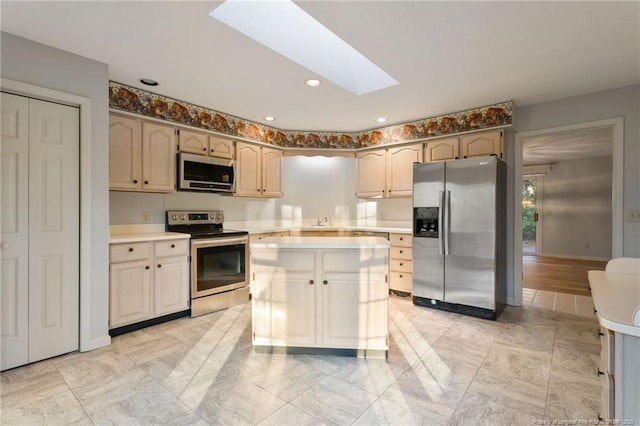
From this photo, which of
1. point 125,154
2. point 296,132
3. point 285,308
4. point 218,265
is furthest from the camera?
point 296,132

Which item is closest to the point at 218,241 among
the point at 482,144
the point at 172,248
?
the point at 172,248

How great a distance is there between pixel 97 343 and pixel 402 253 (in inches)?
134

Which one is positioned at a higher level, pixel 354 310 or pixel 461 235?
pixel 461 235

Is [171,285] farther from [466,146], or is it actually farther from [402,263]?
[466,146]

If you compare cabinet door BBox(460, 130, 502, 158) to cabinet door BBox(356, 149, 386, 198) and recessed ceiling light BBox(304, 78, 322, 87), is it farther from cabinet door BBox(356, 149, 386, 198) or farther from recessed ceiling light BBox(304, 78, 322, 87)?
→ recessed ceiling light BBox(304, 78, 322, 87)

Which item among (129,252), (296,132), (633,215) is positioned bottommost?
(129,252)

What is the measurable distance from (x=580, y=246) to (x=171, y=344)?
8841mm

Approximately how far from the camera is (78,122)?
2.59 meters

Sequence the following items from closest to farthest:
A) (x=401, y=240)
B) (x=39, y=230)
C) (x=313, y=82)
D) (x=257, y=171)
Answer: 1. (x=39, y=230)
2. (x=313, y=82)
3. (x=401, y=240)
4. (x=257, y=171)

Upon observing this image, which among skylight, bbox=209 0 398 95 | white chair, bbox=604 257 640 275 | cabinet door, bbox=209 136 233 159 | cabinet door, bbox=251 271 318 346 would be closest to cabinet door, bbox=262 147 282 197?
cabinet door, bbox=209 136 233 159

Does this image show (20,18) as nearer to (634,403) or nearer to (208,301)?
(208,301)

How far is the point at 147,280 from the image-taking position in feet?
10.2

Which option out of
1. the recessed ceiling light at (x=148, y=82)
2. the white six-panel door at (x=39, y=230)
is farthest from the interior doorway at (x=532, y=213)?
the white six-panel door at (x=39, y=230)

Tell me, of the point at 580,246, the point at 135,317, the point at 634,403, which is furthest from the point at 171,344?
the point at 580,246
